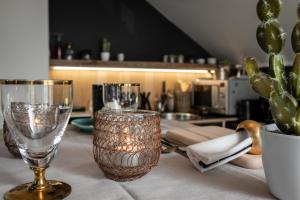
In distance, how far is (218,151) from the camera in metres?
0.73

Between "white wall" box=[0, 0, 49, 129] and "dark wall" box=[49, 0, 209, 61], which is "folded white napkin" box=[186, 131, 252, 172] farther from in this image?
"dark wall" box=[49, 0, 209, 61]

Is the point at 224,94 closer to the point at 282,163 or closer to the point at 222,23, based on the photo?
the point at 222,23

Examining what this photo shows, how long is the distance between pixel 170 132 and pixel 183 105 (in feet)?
7.12

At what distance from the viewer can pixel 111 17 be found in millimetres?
2955

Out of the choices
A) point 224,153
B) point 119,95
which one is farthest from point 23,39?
point 224,153

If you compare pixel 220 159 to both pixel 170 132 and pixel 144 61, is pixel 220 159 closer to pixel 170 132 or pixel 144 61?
pixel 170 132

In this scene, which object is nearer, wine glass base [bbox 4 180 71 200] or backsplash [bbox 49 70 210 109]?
wine glass base [bbox 4 180 71 200]

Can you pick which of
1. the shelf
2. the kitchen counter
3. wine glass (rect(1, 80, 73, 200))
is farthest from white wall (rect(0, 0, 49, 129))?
wine glass (rect(1, 80, 73, 200))

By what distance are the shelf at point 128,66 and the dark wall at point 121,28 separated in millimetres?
179

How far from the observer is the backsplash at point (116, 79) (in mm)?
2871

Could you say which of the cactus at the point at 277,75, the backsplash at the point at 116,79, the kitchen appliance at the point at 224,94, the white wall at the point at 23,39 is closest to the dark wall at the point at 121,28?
the backsplash at the point at 116,79

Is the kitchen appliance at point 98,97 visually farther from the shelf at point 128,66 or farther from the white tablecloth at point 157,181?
the shelf at point 128,66

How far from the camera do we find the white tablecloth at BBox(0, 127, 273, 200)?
1.80ft

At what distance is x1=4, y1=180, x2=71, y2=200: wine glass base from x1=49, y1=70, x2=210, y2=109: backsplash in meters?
2.31
